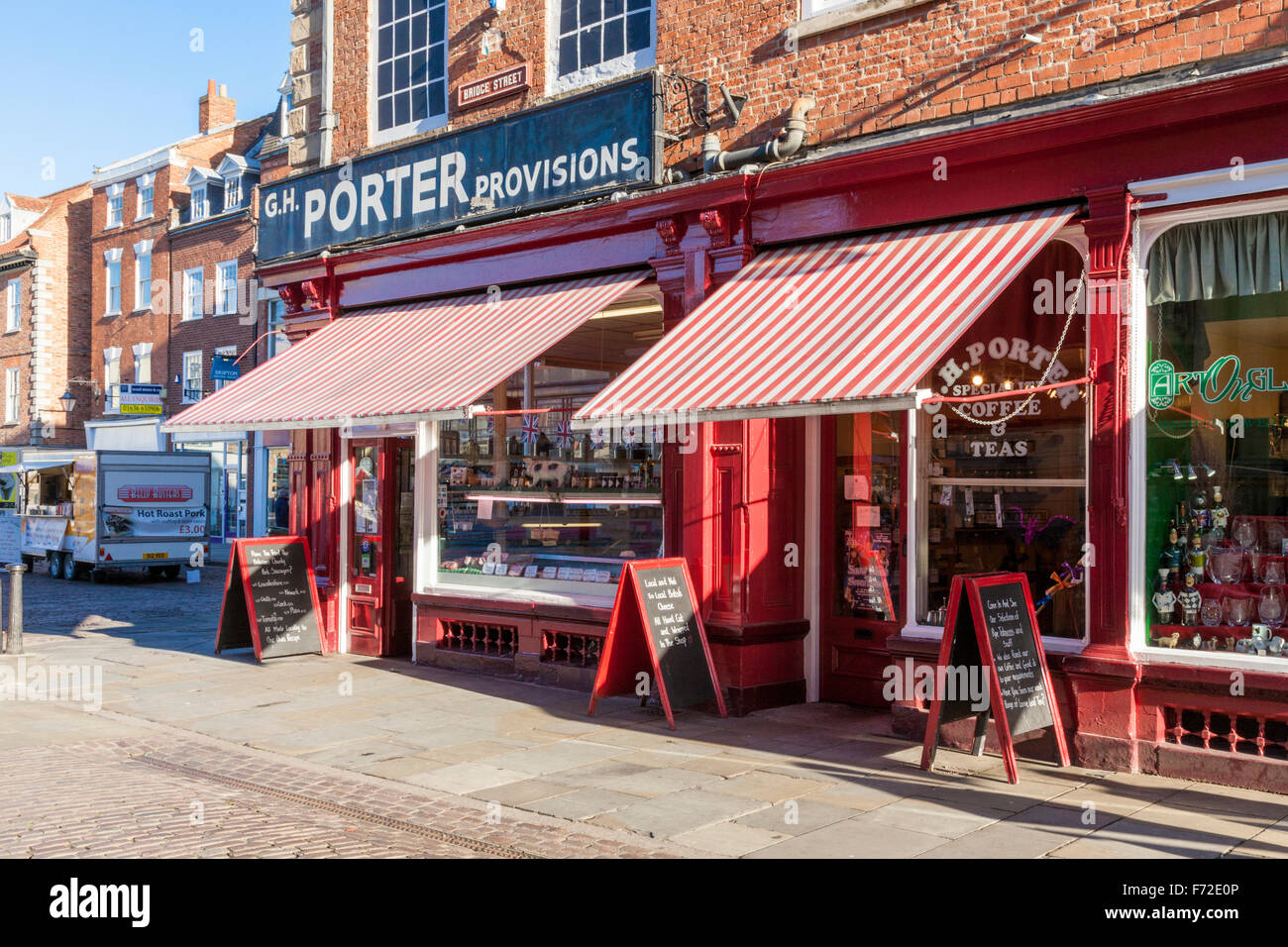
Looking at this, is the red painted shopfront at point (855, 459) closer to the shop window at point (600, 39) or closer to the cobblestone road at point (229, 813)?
the shop window at point (600, 39)

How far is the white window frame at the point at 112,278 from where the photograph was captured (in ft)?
121

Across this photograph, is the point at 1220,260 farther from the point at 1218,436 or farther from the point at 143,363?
the point at 143,363

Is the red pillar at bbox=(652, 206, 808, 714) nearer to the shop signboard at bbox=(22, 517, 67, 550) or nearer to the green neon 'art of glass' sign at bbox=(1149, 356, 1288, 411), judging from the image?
the green neon 'art of glass' sign at bbox=(1149, 356, 1288, 411)

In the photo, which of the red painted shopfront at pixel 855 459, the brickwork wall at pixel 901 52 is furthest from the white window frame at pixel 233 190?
the brickwork wall at pixel 901 52

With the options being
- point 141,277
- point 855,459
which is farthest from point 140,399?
point 855,459

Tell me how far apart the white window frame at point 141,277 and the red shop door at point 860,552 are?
103ft

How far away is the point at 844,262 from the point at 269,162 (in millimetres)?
21894

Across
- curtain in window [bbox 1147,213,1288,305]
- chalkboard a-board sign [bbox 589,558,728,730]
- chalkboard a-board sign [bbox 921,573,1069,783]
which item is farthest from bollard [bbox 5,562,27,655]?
curtain in window [bbox 1147,213,1288,305]

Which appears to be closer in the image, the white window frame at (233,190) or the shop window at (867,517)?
the shop window at (867,517)

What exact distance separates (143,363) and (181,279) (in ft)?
10.7

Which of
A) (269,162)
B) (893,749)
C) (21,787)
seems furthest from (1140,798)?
(269,162)

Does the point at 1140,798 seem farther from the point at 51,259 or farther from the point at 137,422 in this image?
the point at 51,259

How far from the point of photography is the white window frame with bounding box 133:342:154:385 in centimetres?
3491

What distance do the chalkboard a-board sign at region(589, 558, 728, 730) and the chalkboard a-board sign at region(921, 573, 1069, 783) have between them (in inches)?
81.7
